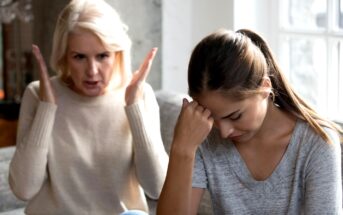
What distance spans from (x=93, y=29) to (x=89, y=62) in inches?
3.7

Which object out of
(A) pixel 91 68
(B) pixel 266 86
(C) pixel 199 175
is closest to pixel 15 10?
(A) pixel 91 68

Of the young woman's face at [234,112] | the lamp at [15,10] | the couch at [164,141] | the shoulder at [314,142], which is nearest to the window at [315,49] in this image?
the couch at [164,141]

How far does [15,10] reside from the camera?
3.73 meters

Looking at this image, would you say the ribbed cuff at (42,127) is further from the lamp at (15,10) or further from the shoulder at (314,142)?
the lamp at (15,10)

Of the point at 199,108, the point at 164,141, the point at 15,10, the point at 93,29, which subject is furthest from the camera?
Answer: the point at 15,10

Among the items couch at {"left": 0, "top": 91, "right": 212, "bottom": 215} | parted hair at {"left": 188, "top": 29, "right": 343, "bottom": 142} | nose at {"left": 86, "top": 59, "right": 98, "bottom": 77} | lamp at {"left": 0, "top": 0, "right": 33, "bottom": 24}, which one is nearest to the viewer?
parted hair at {"left": 188, "top": 29, "right": 343, "bottom": 142}

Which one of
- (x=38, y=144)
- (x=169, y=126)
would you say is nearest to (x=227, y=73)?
(x=38, y=144)

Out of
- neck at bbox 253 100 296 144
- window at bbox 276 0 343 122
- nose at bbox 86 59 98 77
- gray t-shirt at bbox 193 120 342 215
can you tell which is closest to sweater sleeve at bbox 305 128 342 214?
gray t-shirt at bbox 193 120 342 215

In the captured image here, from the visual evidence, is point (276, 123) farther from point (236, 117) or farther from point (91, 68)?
point (91, 68)

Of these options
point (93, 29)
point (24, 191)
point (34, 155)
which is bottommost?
point (24, 191)

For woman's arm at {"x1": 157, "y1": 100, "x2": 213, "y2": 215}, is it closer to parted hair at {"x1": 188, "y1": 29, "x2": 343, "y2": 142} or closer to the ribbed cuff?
parted hair at {"x1": 188, "y1": 29, "x2": 343, "y2": 142}

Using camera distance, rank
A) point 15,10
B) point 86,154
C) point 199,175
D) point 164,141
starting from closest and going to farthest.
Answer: point 199,175 → point 86,154 → point 164,141 → point 15,10

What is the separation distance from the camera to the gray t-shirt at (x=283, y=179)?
1.74 metres

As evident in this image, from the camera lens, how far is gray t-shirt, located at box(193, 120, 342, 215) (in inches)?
68.5
